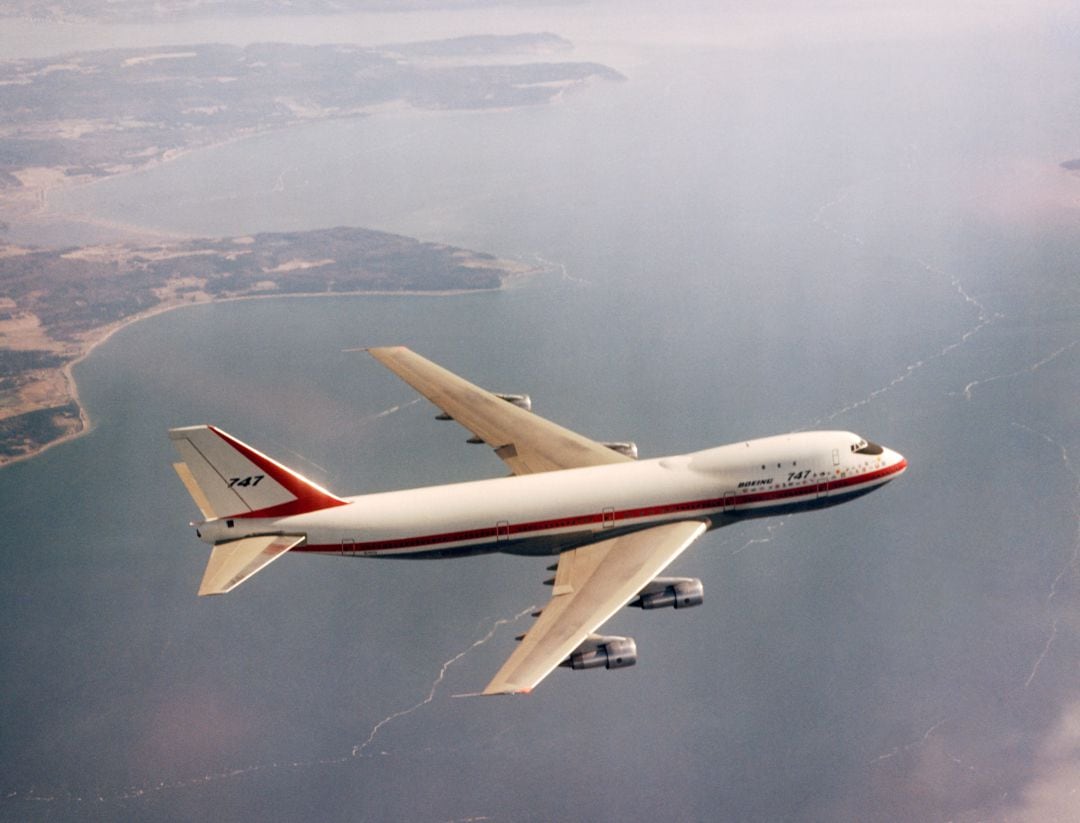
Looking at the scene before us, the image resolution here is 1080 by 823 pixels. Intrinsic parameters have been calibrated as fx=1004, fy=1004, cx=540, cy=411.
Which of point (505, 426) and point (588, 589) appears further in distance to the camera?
point (505, 426)

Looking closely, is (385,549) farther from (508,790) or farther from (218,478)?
(508,790)

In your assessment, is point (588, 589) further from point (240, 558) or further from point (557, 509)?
point (240, 558)

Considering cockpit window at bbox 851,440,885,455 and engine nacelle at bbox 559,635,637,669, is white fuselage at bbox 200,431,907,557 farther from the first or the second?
engine nacelle at bbox 559,635,637,669

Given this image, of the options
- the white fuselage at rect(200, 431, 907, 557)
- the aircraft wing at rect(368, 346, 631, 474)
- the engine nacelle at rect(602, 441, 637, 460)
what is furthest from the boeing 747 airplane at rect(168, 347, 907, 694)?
the engine nacelle at rect(602, 441, 637, 460)

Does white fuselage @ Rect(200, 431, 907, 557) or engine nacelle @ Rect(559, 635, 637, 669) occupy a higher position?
white fuselage @ Rect(200, 431, 907, 557)

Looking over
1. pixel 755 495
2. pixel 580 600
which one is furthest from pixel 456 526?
pixel 755 495

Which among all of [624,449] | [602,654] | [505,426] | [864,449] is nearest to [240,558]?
[505,426]

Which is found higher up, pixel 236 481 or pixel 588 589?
pixel 236 481
